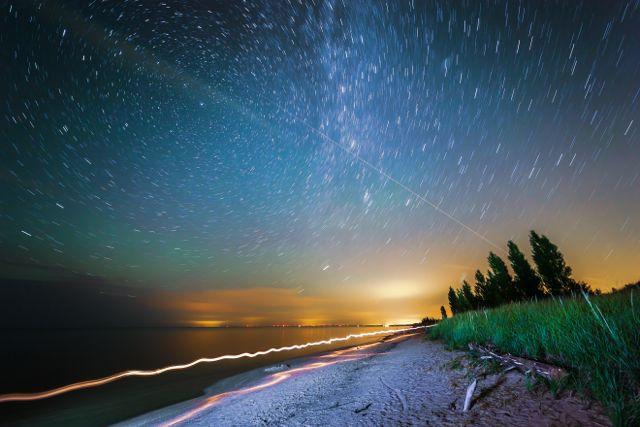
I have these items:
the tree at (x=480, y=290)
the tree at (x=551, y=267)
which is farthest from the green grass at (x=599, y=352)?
the tree at (x=480, y=290)

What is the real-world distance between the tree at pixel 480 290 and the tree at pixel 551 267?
37.6 ft

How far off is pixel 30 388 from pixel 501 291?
53326mm

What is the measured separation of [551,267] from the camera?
3384 centimetres

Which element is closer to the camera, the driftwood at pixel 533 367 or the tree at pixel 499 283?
the driftwood at pixel 533 367

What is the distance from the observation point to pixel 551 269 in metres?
33.8

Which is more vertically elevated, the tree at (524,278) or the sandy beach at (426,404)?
the tree at (524,278)

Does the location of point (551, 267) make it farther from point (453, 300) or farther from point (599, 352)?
point (599, 352)

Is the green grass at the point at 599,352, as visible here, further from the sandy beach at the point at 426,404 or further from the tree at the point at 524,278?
the tree at the point at 524,278

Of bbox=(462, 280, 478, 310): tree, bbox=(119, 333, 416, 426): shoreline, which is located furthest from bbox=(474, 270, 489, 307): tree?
bbox=(119, 333, 416, 426): shoreline

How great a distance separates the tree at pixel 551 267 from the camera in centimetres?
3281

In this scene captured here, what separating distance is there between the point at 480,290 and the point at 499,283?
961cm

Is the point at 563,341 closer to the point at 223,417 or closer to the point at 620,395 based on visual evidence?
the point at 620,395

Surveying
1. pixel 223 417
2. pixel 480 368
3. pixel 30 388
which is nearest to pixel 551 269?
pixel 480 368

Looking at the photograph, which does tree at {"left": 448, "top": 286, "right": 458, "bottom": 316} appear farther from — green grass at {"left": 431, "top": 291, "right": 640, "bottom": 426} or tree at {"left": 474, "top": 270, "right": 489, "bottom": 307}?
green grass at {"left": 431, "top": 291, "right": 640, "bottom": 426}
